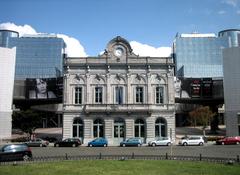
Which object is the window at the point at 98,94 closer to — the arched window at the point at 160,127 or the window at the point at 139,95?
the window at the point at 139,95

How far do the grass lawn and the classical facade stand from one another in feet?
105

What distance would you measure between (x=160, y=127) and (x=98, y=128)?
10909 millimetres

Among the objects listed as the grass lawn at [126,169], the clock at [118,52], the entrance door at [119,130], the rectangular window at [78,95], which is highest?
the clock at [118,52]

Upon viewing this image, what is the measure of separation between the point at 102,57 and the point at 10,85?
77.2 feet

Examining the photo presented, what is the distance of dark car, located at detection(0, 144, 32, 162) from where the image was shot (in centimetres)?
3106

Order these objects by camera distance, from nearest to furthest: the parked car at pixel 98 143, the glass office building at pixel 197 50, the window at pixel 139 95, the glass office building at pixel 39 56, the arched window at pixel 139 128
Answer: the parked car at pixel 98 143
the arched window at pixel 139 128
the window at pixel 139 95
the glass office building at pixel 197 50
the glass office building at pixel 39 56

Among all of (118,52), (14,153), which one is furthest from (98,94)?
(14,153)

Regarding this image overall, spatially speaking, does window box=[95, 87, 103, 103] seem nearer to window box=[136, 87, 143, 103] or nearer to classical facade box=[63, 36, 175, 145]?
classical facade box=[63, 36, 175, 145]

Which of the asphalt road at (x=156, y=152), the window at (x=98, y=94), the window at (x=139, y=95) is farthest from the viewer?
the window at (x=139, y=95)

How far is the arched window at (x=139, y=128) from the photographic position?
57884 millimetres

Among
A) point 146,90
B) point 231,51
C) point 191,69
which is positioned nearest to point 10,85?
point 146,90

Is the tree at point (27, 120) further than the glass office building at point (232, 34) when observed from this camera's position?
No

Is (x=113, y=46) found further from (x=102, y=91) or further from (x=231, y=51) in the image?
(x=231, y=51)

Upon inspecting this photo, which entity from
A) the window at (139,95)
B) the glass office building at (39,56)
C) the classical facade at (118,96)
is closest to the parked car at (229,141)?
the classical facade at (118,96)
